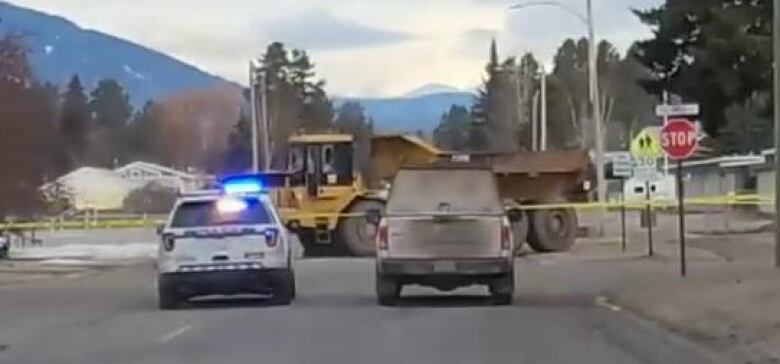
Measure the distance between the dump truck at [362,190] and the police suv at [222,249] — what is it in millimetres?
20045

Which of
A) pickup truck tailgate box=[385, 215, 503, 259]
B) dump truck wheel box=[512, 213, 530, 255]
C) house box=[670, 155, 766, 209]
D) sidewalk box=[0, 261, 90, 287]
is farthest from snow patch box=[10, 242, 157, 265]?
house box=[670, 155, 766, 209]

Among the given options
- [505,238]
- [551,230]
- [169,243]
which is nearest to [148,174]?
[551,230]

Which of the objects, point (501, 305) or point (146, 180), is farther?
point (146, 180)

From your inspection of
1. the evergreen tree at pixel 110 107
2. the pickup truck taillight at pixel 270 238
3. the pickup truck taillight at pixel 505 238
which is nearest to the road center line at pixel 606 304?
the pickup truck taillight at pixel 505 238

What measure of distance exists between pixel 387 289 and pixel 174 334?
569cm

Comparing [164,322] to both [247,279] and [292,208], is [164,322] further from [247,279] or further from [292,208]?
[292,208]

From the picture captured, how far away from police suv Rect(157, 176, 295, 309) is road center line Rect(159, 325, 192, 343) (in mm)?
3648

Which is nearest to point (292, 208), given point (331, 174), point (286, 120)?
point (331, 174)

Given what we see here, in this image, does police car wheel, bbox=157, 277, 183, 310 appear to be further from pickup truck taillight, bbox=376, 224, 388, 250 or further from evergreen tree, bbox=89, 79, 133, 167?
evergreen tree, bbox=89, 79, 133, 167

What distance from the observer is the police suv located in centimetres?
2633

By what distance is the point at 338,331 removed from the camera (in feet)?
70.3

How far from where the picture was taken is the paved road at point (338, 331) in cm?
1820

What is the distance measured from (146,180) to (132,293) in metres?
114

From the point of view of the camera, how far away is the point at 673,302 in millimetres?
24531
